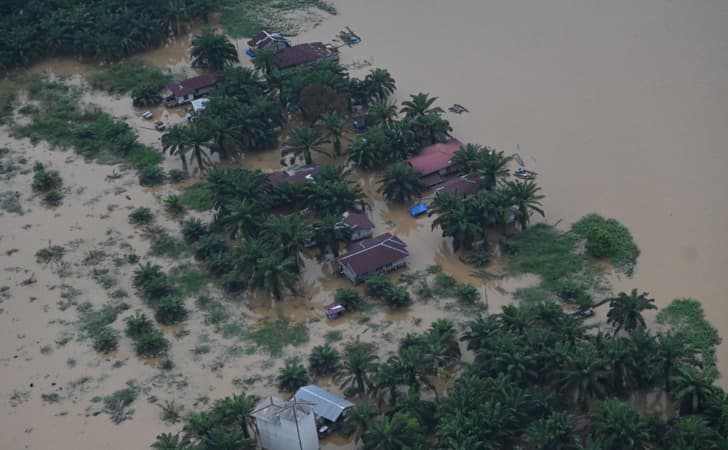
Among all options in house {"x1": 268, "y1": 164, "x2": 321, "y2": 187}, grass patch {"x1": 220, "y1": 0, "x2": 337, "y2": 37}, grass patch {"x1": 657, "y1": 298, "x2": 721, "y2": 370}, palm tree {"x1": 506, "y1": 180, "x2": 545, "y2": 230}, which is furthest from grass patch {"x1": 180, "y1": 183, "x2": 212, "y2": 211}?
grass patch {"x1": 657, "y1": 298, "x2": 721, "y2": 370}

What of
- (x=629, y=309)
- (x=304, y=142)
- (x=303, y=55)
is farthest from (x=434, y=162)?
(x=629, y=309)

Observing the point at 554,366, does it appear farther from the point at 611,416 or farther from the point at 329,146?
the point at 329,146

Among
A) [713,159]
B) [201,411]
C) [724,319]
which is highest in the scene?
[713,159]

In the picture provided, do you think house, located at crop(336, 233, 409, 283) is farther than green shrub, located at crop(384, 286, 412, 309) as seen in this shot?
Yes

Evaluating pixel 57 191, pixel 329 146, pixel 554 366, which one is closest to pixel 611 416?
pixel 554 366

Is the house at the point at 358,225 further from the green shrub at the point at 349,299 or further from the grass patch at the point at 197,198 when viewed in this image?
the grass patch at the point at 197,198

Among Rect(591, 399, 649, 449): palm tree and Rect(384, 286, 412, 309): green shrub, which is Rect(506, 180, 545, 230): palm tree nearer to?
Rect(384, 286, 412, 309): green shrub

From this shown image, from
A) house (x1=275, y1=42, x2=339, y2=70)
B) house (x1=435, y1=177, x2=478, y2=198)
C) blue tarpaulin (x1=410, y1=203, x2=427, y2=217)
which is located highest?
house (x1=275, y1=42, x2=339, y2=70)
